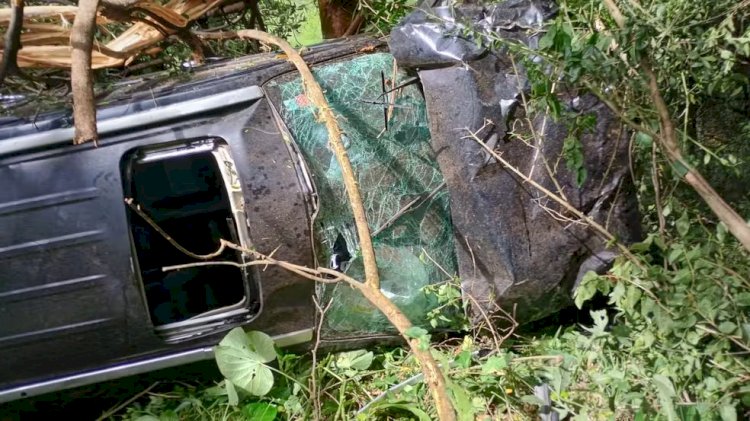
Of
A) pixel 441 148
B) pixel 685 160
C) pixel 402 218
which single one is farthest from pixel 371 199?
pixel 685 160

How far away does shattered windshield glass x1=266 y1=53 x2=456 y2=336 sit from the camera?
100 inches

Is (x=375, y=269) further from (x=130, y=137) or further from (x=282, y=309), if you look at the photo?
(x=130, y=137)

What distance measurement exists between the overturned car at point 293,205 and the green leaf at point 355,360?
0.38ft

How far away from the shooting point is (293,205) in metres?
2.41

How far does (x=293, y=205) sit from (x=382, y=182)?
0.39 m

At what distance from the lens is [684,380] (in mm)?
2164

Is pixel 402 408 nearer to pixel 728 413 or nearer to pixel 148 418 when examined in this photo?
pixel 148 418

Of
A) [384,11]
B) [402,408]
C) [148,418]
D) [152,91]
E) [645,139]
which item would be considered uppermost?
[384,11]

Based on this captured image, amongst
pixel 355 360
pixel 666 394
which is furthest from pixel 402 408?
pixel 666 394

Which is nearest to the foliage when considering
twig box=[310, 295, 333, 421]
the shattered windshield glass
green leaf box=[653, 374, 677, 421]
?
the shattered windshield glass

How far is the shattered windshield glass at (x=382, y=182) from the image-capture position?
255cm

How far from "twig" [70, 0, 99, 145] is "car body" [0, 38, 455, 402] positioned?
5cm

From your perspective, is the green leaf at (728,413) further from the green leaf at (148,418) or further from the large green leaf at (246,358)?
the green leaf at (148,418)

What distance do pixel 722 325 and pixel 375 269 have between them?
3.57 feet
